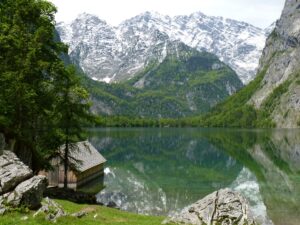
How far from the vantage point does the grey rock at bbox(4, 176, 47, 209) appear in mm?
32278

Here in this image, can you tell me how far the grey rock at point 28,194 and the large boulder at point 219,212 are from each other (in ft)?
35.0

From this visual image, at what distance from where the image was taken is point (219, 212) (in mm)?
38469

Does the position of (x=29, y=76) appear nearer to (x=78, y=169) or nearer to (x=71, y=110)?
(x=71, y=110)

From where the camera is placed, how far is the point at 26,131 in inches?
1821

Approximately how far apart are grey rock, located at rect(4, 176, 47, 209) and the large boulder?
10669mm

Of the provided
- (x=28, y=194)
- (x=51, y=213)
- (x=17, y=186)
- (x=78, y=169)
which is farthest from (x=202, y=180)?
(x=51, y=213)

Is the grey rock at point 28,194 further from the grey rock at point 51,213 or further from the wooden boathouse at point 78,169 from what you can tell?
the wooden boathouse at point 78,169

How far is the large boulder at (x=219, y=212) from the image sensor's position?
37625 millimetres

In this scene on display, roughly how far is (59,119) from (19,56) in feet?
42.3

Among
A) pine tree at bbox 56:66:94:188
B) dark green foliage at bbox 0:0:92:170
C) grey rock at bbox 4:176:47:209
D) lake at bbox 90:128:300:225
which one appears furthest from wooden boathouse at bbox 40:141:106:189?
grey rock at bbox 4:176:47:209

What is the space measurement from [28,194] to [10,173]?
285cm

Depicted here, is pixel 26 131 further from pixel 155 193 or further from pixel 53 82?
pixel 155 193

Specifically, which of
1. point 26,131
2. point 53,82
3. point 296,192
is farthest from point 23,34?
point 296,192

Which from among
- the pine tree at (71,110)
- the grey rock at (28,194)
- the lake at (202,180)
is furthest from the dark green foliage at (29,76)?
the lake at (202,180)
